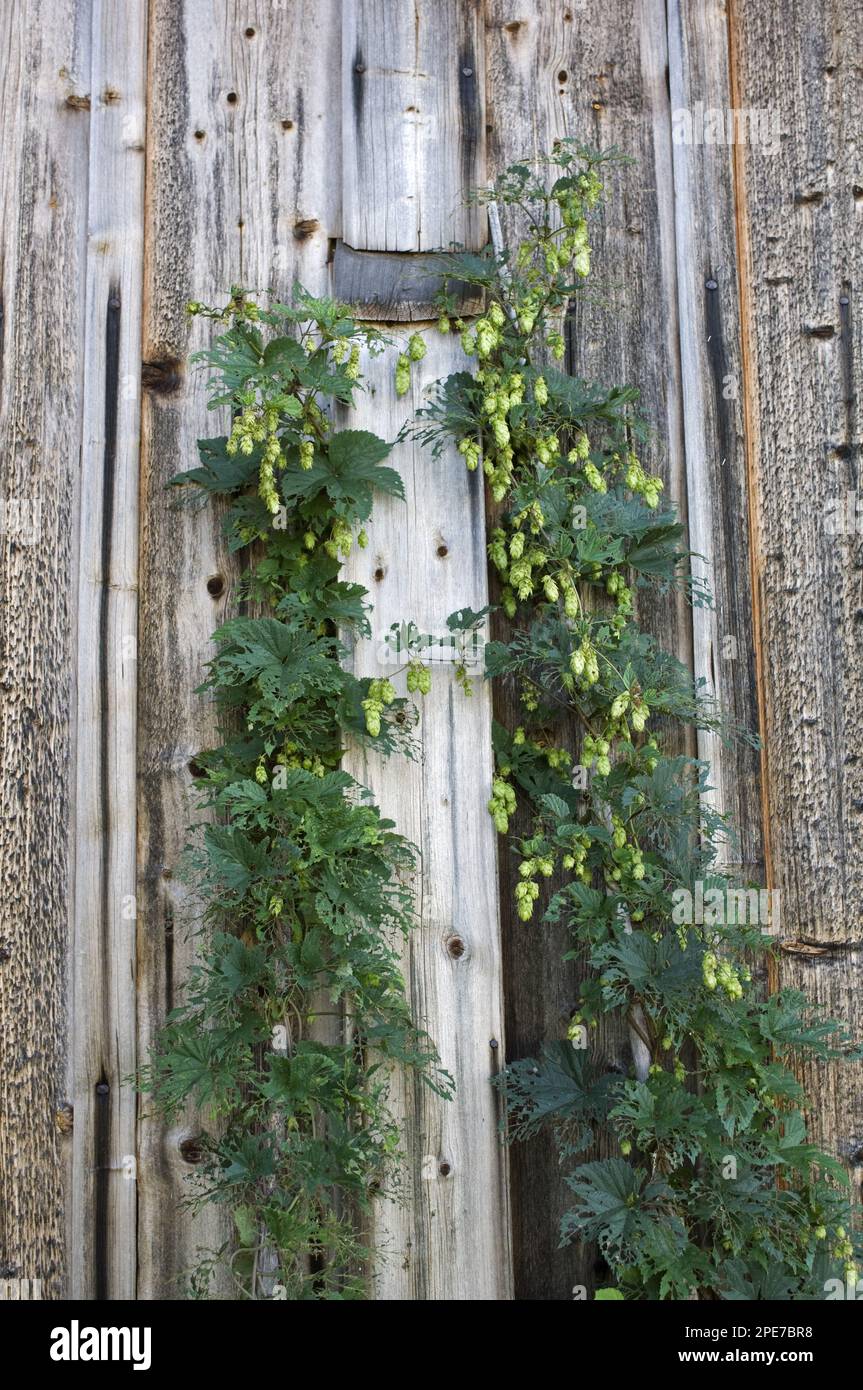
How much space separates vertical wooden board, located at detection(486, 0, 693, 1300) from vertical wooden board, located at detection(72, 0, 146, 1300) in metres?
0.86

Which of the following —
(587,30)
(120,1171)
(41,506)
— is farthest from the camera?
(587,30)

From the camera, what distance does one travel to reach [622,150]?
286cm

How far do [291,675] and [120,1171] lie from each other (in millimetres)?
1063

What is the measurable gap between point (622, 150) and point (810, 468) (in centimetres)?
87

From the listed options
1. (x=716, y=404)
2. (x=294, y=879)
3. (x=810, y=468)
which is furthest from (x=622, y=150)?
(x=294, y=879)

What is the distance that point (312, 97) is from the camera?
2768 mm

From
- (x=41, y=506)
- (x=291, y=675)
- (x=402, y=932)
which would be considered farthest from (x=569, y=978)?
(x=41, y=506)

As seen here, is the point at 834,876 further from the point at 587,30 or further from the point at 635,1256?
the point at 587,30

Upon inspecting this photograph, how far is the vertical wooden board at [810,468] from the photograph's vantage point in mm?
2707

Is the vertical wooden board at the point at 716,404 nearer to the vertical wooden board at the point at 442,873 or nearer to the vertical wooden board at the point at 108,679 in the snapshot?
the vertical wooden board at the point at 442,873

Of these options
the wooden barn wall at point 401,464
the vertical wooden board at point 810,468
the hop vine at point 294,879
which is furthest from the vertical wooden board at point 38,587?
the vertical wooden board at point 810,468

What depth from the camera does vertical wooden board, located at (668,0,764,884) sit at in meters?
2.74

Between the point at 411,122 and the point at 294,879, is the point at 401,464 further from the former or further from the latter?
the point at 294,879

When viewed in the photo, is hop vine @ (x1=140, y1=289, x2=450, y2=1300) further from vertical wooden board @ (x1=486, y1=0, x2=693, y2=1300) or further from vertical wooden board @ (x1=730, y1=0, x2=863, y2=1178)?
vertical wooden board @ (x1=730, y1=0, x2=863, y2=1178)
